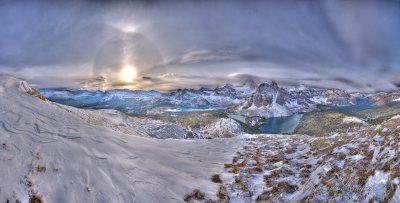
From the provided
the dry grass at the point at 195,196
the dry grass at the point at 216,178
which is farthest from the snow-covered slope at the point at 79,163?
the dry grass at the point at 216,178

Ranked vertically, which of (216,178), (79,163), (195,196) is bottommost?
(195,196)

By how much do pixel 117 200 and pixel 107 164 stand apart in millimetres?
2837

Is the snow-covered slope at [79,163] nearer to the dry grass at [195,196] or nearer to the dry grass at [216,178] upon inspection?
the dry grass at [195,196]

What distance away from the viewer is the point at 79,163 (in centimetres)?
1492

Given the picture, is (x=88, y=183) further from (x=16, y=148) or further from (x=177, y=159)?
(x=177, y=159)

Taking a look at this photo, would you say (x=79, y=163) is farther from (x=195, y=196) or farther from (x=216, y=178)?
(x=216, y=178)

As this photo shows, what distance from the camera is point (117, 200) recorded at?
13.1m

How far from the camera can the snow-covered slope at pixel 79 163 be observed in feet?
43.1

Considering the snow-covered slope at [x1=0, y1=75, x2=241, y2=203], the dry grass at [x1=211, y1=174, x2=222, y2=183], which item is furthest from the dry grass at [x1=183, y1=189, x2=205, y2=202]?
the dry grass at [x1=211, y1=174, x2=222, y2=183]

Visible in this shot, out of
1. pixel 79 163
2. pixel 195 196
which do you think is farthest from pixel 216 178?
pixel 79 163

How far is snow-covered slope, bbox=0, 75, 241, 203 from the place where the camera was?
13.1 meters

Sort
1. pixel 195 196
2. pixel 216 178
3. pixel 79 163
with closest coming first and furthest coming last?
pixel 195 196
pixel 79 163
pixel 216 178

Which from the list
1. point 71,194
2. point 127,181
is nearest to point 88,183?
point 71,194

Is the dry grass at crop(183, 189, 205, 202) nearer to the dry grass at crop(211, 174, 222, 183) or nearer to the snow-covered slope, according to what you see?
the snow-covered slope
